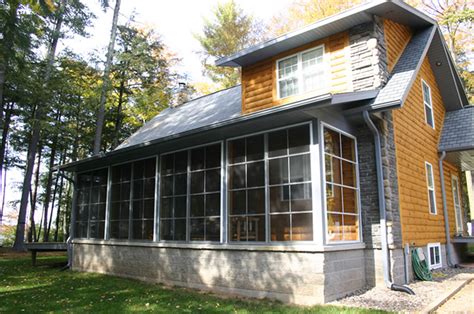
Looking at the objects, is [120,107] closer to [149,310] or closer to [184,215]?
[184,215]

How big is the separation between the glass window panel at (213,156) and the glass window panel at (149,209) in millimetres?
2110

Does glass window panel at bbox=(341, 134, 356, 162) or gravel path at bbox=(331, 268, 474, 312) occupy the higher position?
glass window panel at bbox=(341, 134, 356, 162)

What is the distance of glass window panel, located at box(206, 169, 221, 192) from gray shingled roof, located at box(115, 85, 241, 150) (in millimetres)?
2555

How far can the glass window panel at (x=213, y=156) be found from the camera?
818 centimetres

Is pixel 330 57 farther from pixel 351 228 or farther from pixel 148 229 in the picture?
pixel 148 229

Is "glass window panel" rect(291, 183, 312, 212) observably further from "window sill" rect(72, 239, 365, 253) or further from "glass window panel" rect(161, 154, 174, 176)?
"glass window panel" rect(161, 154, 174, 176)

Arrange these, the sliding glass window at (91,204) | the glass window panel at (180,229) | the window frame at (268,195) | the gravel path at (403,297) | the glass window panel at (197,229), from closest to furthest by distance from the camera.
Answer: the gravel path at (403,297) < the window frame at (268,195) < the glass window panel at (197,229) < the glass window panel at (180,229) < the sliding glass window at (91,204)

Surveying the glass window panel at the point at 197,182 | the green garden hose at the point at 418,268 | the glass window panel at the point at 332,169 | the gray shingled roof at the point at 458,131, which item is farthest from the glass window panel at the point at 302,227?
the gray shingled roof at the point at 458,131

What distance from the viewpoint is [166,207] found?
9.15m

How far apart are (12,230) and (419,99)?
3129 cm

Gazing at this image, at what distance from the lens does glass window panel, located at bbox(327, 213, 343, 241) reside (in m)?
6.62

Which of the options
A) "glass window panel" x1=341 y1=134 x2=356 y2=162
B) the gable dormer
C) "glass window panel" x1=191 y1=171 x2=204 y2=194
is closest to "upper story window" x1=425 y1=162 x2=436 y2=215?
the gable dormer

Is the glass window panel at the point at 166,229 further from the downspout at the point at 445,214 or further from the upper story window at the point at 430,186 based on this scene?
the downspout at the point at 445,214

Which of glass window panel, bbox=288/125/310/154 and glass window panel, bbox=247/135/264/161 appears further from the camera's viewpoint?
glass window panel, bbox=247/135/264/161
